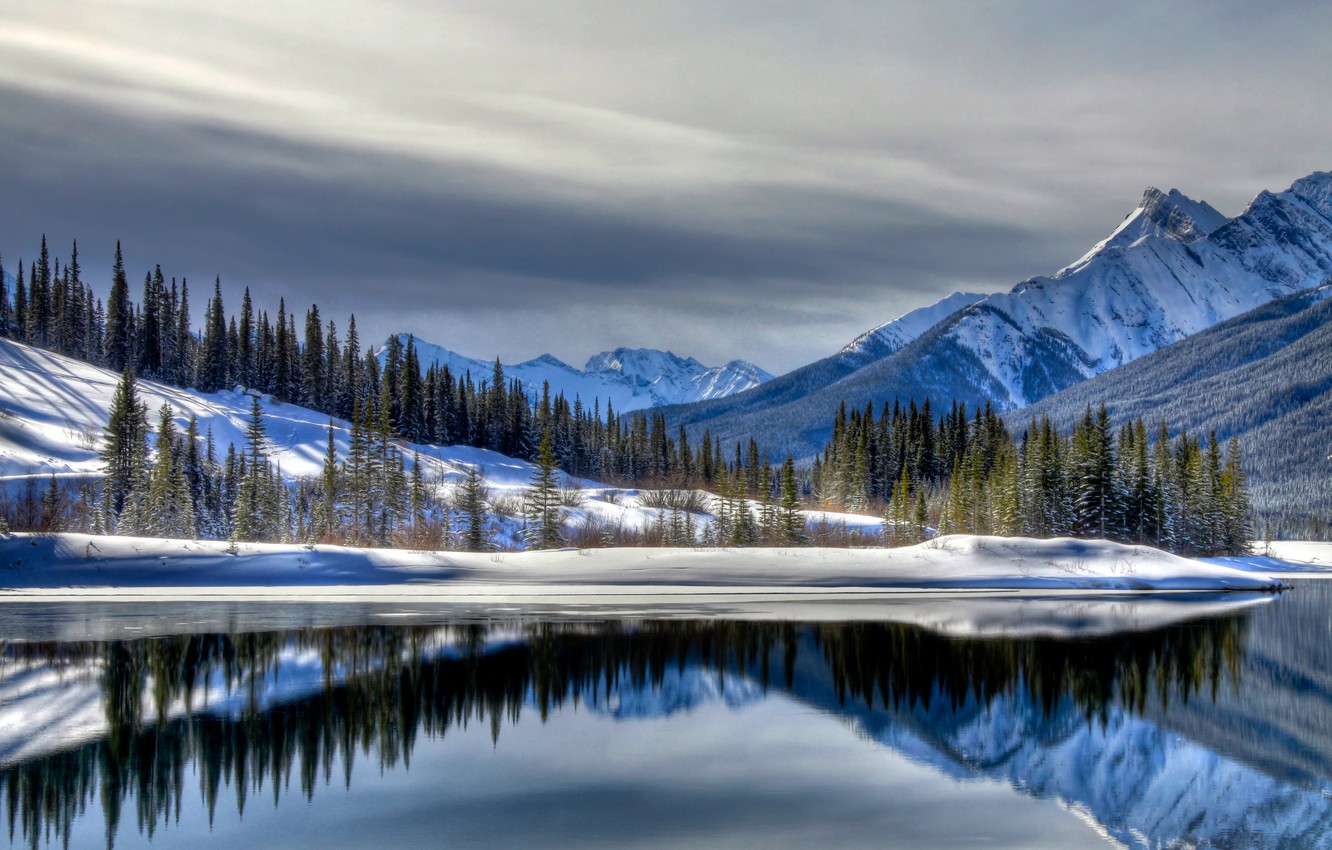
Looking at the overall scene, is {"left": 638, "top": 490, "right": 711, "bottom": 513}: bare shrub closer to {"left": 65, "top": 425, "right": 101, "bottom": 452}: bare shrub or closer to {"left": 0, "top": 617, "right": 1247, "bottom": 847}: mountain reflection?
{"left": 65, "top": 425, "right": 101, "bottom": 452}: bare shrub

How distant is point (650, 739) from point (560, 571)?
2442 centimetres

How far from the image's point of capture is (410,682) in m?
16.6

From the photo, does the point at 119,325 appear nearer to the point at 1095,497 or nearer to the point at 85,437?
the point at 85,437

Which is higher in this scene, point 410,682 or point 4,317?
point 4,317

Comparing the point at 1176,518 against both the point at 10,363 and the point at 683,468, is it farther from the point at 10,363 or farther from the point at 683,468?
the point at 10,363

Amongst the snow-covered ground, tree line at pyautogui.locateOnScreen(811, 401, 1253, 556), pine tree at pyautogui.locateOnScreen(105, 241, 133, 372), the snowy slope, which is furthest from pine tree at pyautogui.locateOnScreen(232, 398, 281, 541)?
pine tree at pyautogui.locateOnScreen(105, 241, 133, 372)

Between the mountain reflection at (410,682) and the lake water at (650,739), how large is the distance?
69 mm

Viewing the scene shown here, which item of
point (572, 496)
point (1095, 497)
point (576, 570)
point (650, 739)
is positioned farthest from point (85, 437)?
point (650, 739)

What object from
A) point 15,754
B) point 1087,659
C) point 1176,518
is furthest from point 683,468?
point 15,754

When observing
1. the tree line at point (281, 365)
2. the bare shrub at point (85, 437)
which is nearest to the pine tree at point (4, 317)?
the tree line at point (281, 365)

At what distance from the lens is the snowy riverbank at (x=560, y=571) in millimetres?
32844

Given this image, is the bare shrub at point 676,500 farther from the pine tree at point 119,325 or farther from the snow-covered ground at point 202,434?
the pine tree at point 119,325

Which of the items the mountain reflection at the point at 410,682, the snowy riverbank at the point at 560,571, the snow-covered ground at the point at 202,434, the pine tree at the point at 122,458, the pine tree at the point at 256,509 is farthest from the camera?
the snow-covered ground at the point at 202,434

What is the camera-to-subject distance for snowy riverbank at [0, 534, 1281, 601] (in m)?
32.8
